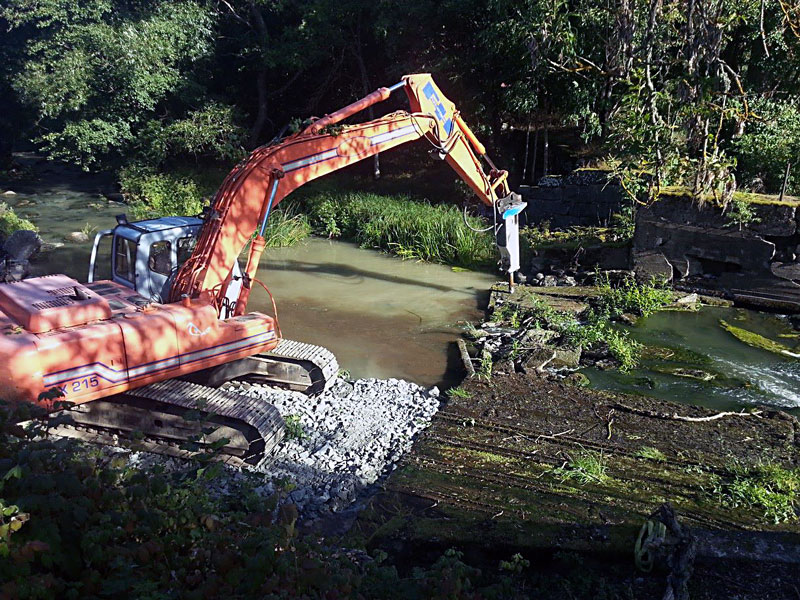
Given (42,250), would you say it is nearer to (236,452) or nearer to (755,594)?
(236,452)

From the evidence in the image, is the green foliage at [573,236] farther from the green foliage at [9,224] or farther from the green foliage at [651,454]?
the green foliage at [9,224]

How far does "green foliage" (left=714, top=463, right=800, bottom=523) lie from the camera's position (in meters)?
5.17

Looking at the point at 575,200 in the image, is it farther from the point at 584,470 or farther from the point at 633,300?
the point at 584,470

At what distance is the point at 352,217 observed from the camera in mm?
15953

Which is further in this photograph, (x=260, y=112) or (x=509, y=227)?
(x=260, y=112)

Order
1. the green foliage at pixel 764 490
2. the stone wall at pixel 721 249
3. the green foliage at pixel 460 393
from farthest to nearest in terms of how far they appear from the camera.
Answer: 1. the stone wall at pixel 721 249
2. the green foliage at pixel 460 393
3. the green foliage at pixel 764 490

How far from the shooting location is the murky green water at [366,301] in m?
8.98

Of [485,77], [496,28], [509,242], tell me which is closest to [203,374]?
[509,242]

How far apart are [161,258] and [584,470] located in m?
4.55

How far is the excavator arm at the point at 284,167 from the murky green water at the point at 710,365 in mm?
3625

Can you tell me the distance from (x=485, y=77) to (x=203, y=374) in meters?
12.3

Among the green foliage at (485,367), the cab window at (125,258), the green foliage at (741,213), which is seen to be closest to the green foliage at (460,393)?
the green foliage at (485,367)

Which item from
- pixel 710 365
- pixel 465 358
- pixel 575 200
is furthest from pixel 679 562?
pixel 575 200

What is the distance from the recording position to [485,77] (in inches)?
661
